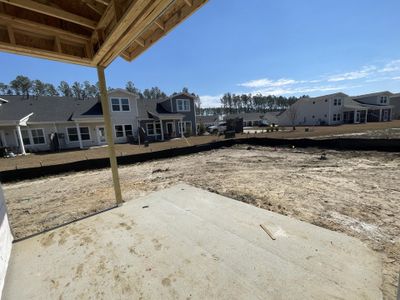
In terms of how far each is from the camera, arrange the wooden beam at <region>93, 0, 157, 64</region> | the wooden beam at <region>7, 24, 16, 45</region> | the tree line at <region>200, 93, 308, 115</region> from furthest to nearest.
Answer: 1. the tree line at <region>200, 93, 308, 115</region>
2. the wooden beam at <region>7, 24, 16, 45</region>
3. the wooden beam at <region>93, 0, 157, 64</region>

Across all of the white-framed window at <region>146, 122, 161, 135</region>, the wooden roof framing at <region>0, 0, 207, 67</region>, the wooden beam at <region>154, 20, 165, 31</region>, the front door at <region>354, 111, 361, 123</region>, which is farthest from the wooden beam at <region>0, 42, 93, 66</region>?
the front door at <region>354, 111, 361, 123</region>

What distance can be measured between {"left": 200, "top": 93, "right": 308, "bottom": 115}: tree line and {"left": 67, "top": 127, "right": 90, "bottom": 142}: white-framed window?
79.2 meters

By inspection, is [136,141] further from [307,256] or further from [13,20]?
[307,256]

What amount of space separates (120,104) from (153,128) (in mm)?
4107

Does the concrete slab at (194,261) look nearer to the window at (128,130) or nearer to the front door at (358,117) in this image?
the window at (128,130)

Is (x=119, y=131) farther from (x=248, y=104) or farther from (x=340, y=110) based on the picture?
(x=248, y=104)

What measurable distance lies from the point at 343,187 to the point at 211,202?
3.62 metres

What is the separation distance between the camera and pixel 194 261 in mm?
2455

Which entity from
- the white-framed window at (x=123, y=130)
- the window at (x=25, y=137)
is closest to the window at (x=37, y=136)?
the window at (x=25, y=137)

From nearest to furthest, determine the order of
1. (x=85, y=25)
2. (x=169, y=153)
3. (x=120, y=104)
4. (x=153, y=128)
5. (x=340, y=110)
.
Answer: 1. (x=85, y=25)
2. (x=169, y=153)
3. (x=120, y=104)
4. (x=153, y=128)
5. (x=340, y=110)

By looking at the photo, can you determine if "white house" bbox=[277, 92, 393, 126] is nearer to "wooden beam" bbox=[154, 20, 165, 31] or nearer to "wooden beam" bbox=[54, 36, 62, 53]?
"wooden beam" bbox=[154, 20, 165, 31]

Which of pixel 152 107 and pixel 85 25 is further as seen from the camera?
pixel 152 107

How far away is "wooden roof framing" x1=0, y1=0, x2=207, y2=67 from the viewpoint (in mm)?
2428

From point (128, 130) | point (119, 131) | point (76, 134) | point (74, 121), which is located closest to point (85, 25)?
point (74, 121)
